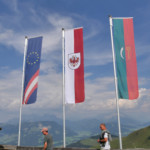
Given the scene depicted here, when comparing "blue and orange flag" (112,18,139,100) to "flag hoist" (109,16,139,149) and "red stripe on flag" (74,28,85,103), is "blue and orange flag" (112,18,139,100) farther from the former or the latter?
"red stripe on flag" (74,28,85,103)

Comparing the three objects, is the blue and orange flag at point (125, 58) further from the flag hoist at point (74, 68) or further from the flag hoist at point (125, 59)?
the flag hoist at point (74, 68)

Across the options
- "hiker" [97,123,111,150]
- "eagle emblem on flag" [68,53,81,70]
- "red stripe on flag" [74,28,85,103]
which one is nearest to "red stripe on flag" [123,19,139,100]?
"red stripe on flag" [74,28,85,103]

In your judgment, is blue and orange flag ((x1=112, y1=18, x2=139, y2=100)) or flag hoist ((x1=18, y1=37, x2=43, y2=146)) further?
flag hoist ((x1=18, y1=37, x2=43, y2=146))

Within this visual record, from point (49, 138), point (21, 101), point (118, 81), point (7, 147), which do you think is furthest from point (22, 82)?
point (49, 138)

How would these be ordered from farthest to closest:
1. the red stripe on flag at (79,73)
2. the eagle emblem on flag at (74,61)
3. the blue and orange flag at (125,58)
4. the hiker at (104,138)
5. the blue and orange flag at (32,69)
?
the blue and orange flag at (32,69)
the eagle emblem on flag at (74,61)
the red stripe on flag at (79,73)
the blue and orange flag at (125,58)
the hiker at (104,138)

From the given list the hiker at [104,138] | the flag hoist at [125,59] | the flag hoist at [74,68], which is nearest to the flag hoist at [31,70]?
the flag hoist at [74,68]

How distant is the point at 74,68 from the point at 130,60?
197 inches

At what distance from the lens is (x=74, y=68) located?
19.3 metres

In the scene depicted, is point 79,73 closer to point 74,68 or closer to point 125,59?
point 74,68

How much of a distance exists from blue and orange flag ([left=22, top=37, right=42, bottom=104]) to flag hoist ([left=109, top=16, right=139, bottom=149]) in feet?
26.9

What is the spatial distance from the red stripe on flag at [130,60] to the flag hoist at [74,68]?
13.1 ft

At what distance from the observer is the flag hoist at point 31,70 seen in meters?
21.4

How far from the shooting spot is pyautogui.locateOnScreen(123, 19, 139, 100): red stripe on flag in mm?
17094

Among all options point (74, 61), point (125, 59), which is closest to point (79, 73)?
point (74, 61)
